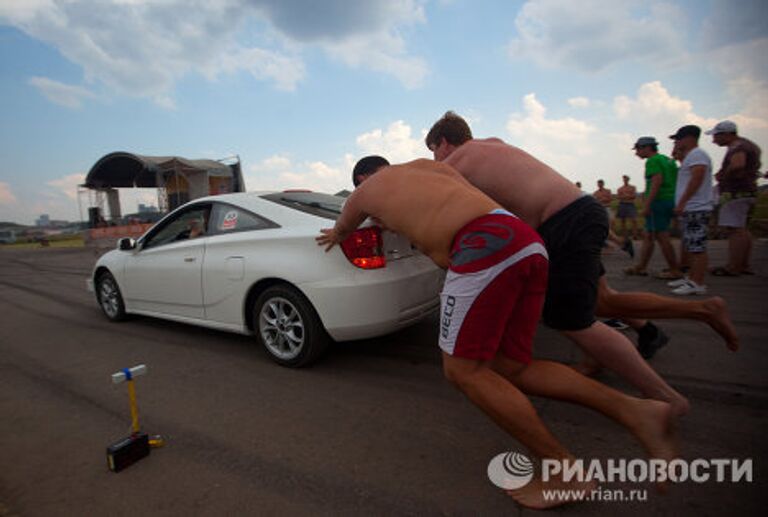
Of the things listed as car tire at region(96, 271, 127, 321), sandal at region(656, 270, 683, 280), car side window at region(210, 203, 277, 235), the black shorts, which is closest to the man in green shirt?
sandal at region(656, 270, 683, 280)

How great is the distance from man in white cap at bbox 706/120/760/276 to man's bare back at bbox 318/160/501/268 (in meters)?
5.25

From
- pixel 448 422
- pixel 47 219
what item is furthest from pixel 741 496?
pixel 47 219

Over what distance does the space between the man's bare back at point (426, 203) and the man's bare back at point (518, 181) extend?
0.30 m

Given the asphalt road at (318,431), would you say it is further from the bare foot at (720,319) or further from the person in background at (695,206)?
the person in background at (695,206)

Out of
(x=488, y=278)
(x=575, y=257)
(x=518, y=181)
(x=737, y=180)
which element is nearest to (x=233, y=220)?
(x=518, y=181)

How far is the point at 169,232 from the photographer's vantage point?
4.21m

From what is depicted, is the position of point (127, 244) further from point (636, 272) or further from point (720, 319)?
point (636, 272)

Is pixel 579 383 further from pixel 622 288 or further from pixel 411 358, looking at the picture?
pixel 622 288

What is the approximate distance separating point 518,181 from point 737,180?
16.3ft

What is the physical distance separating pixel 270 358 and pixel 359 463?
1.67 m

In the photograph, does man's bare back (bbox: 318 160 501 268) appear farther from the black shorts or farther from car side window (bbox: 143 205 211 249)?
car side window (bbox: 143 205 211 249)

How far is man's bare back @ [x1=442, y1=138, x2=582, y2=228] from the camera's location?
6.95 ft

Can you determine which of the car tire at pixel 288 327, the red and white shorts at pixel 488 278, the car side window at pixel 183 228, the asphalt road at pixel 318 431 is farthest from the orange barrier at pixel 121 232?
the red and white shorts at pixel 488 278

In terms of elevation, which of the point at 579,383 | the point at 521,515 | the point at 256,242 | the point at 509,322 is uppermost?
the point at 256,242
